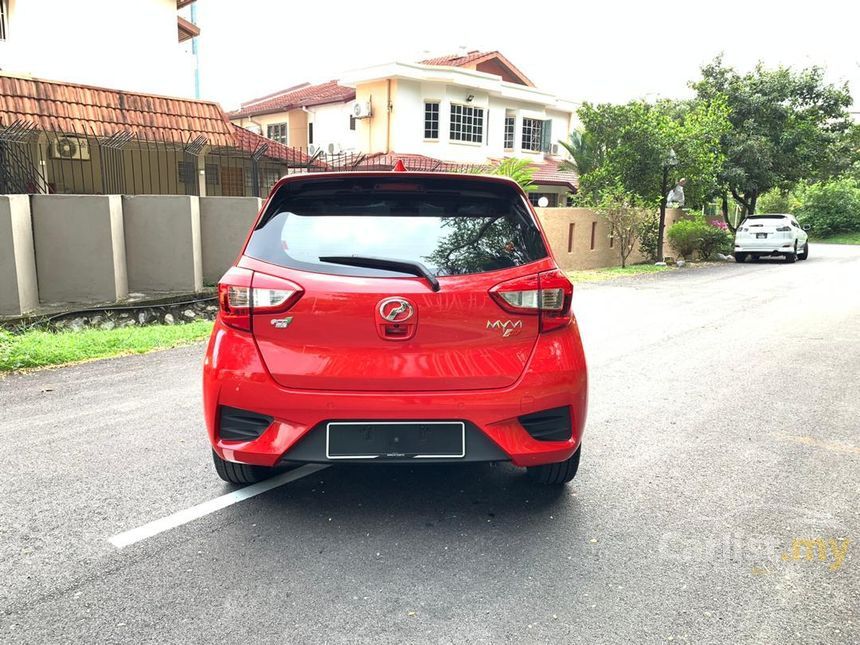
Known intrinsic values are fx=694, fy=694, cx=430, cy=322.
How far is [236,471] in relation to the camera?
12.1ft

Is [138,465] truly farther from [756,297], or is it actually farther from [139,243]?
[756,297]

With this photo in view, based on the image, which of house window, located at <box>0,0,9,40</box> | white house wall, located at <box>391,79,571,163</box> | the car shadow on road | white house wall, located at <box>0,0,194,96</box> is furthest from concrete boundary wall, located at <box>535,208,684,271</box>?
the car shadow on road

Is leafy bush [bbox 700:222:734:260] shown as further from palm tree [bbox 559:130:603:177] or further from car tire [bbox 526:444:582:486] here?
car tire [bbox 526:444:582:486]

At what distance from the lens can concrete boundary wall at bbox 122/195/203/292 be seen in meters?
10.2

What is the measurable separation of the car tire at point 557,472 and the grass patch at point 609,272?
484 inches

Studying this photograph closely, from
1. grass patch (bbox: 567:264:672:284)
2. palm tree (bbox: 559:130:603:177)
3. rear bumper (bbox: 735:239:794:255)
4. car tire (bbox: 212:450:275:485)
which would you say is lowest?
grass patch (bbox: 567:264:672:284)

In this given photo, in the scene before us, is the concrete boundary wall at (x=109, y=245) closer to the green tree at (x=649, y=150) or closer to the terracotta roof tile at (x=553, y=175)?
the green tree at (x=649, y=150)

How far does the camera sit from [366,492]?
12.4 ft

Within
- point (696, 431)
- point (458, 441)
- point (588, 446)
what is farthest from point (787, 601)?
point (696, 431)

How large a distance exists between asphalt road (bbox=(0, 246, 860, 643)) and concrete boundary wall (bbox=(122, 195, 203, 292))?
15.9 feet

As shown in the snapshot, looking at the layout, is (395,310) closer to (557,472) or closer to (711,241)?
(557,472)

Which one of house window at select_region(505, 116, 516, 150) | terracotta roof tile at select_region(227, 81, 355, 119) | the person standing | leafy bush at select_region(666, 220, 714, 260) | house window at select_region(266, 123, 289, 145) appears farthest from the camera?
house window at select_region(266, 123, 289, 145)

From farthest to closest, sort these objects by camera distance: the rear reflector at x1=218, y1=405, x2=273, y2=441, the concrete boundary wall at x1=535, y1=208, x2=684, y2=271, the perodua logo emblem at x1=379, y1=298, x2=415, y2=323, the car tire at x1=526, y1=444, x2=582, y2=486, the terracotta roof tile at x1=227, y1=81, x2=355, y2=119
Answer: the terracotta roof tile at x1=227, y1=81, x2=355, y2=119 → the concrete boundary wall at x1=535, y1=208, x2=684, y2=271 → the car tire at x1=526, y1=444, x2=582, y2=486 → the rear reflector at x1=218, y1=405, x2=273, y2=441 → the perodua logo emblem at x1=379, y1=298, x2=415, y2=323

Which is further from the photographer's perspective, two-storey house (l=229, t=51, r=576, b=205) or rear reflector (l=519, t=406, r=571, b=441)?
two-storey house (l=229, t=51, r=576, b=205)
